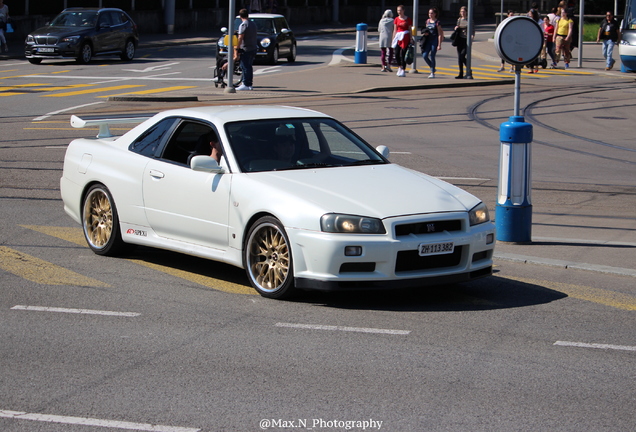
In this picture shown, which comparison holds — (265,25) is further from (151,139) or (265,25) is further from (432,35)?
(151,139)

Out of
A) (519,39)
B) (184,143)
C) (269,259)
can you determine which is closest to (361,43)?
(519,39)

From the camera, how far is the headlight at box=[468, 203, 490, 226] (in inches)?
294

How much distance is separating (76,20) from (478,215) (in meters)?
28.4

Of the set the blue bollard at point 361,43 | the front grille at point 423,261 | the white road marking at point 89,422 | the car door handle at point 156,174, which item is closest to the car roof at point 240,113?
the car door handle at point 156,174

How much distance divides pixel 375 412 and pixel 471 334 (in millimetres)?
1737

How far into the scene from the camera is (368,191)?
24.5ft

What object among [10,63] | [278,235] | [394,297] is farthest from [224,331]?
[10,63]

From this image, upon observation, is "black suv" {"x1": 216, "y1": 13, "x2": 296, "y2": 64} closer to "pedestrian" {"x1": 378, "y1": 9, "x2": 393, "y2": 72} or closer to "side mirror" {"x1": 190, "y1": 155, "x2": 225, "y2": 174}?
"pedestrian" {"x1": 378, "y1": 9, "x2": 393, "y2": 72}

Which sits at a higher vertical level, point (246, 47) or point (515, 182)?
point (246, 47)

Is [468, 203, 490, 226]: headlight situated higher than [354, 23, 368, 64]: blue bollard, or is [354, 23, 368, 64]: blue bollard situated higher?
[354, 23, 368, 64]: blue bollard

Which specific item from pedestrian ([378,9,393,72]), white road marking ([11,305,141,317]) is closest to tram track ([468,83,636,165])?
pedestrian ([378,9,393,72])

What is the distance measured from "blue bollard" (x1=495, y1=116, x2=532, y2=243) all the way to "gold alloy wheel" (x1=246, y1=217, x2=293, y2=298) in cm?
309

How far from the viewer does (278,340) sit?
6.36 metres

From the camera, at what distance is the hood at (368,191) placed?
717cm
